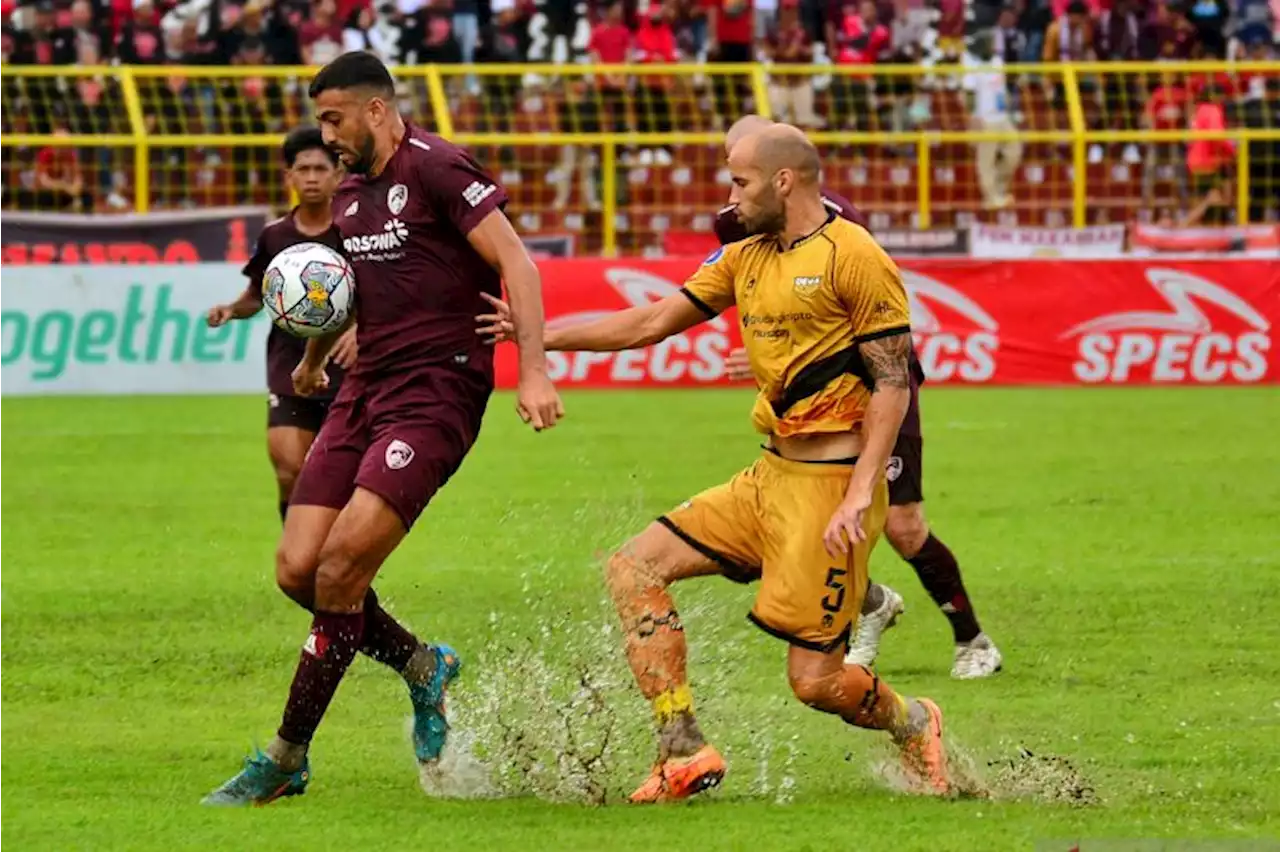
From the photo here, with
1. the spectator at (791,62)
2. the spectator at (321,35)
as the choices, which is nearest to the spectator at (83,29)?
the spectator at (321,35)

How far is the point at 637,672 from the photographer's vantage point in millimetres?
7586

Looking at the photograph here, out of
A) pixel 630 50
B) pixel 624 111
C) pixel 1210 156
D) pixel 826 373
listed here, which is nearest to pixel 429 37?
pixel 630 50

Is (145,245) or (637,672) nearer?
(637,672)

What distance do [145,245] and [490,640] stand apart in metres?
14.0

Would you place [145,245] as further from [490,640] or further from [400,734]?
[400,734]

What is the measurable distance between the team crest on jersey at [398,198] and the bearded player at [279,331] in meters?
2.99

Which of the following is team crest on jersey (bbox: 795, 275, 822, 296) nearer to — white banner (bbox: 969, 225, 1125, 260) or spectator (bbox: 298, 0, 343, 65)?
white banner (bbox: 969, 225, 1125, 260)

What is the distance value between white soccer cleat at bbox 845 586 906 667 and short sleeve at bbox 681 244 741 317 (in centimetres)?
268

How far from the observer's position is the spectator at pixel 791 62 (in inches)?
1006

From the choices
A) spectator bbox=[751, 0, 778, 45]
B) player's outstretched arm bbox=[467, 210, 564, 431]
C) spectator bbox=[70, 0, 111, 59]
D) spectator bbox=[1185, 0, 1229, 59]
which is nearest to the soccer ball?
player's outstretched arm bbox=[467, 210, 564, 431]

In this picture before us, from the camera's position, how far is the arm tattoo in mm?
7336

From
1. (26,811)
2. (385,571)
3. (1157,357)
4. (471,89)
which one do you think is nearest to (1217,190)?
(1157,357)

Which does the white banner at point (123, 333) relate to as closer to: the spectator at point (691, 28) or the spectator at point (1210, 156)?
the spectator at point (691, 28)

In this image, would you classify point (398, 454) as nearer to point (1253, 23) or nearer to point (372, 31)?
point (372, 31)
